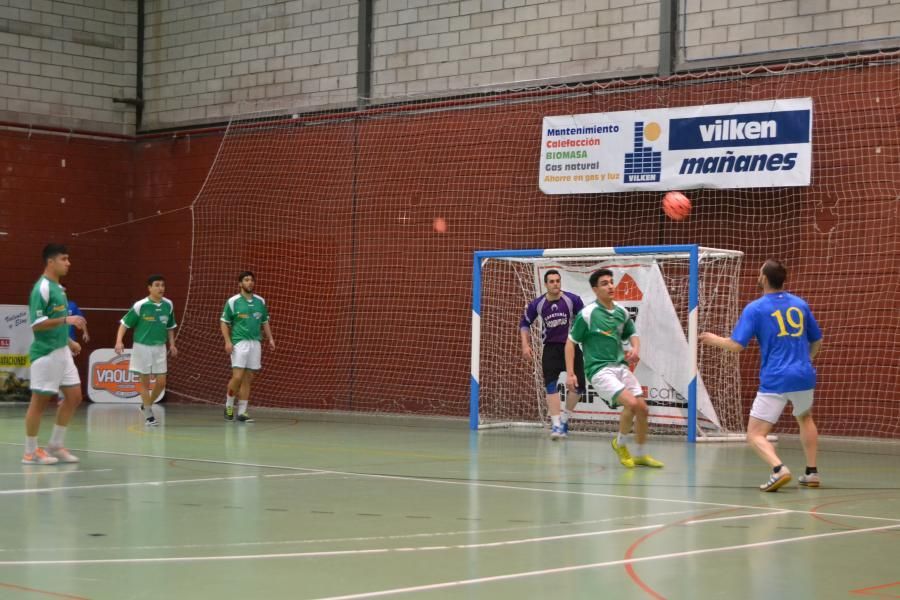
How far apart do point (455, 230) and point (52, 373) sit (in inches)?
415

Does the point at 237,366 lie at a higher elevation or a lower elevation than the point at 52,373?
lower

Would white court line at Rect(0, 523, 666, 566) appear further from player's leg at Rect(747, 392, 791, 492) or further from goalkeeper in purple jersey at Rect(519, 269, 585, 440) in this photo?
goalkeeper in purple jersey at Rect(519, 269, 585, 440)

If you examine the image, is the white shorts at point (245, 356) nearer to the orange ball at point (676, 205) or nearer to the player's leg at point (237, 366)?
the player's leg at point (237, 366)

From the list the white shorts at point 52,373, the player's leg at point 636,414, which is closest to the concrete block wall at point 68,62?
the white shorts at point 52,373

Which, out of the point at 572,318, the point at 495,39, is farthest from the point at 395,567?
the point at 495,39

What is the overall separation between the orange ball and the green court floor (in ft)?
15.2

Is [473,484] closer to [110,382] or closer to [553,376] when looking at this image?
[553,376]

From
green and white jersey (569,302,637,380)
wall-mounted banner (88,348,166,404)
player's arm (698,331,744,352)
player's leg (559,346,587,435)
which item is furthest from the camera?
wall-mounted banner (88,348,166,404)

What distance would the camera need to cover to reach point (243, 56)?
2475cm

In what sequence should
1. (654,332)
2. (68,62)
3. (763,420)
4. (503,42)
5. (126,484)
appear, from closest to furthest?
(126,484), (763,420), (654,332), (503,42), (68,62)

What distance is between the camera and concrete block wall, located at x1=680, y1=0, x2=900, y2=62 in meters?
17.4

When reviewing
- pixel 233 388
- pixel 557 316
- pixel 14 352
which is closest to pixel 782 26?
pixel 557 316

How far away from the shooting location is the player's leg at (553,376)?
1673 cm

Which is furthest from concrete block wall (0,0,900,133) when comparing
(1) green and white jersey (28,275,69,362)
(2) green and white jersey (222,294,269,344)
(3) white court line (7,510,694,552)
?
(3) white court line (7,510,694,552)
